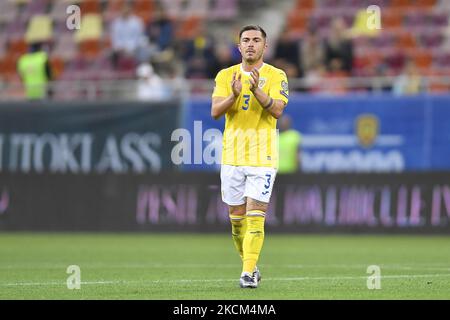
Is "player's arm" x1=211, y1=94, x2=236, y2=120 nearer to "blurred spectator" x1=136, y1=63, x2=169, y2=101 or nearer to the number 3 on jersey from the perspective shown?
the number 3 on jersey

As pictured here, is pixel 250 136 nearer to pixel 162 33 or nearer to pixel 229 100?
pixel 229 100

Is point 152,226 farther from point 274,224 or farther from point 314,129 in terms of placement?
point 314,129

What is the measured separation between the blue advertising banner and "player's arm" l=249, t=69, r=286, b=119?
35.8ft

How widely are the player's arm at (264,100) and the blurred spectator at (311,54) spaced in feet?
41.5

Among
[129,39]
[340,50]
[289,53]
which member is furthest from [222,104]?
[129,39]

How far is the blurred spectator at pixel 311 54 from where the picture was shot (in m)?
23.5

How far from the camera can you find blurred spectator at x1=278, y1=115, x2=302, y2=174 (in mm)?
21750

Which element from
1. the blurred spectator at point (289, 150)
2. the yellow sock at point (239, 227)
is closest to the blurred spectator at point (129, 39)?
the blurred spectator at point (289, 150)

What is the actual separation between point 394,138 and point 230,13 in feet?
21.7

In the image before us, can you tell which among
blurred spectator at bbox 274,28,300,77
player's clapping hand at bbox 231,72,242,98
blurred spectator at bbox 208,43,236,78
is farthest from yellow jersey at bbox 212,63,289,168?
blurred spectator at bbox 208,43,236,78

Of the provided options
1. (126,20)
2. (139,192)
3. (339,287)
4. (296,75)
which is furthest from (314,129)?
(339,287)

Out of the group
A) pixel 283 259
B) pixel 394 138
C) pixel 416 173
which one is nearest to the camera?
pixel 283 259

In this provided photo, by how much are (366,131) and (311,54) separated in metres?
2.30
